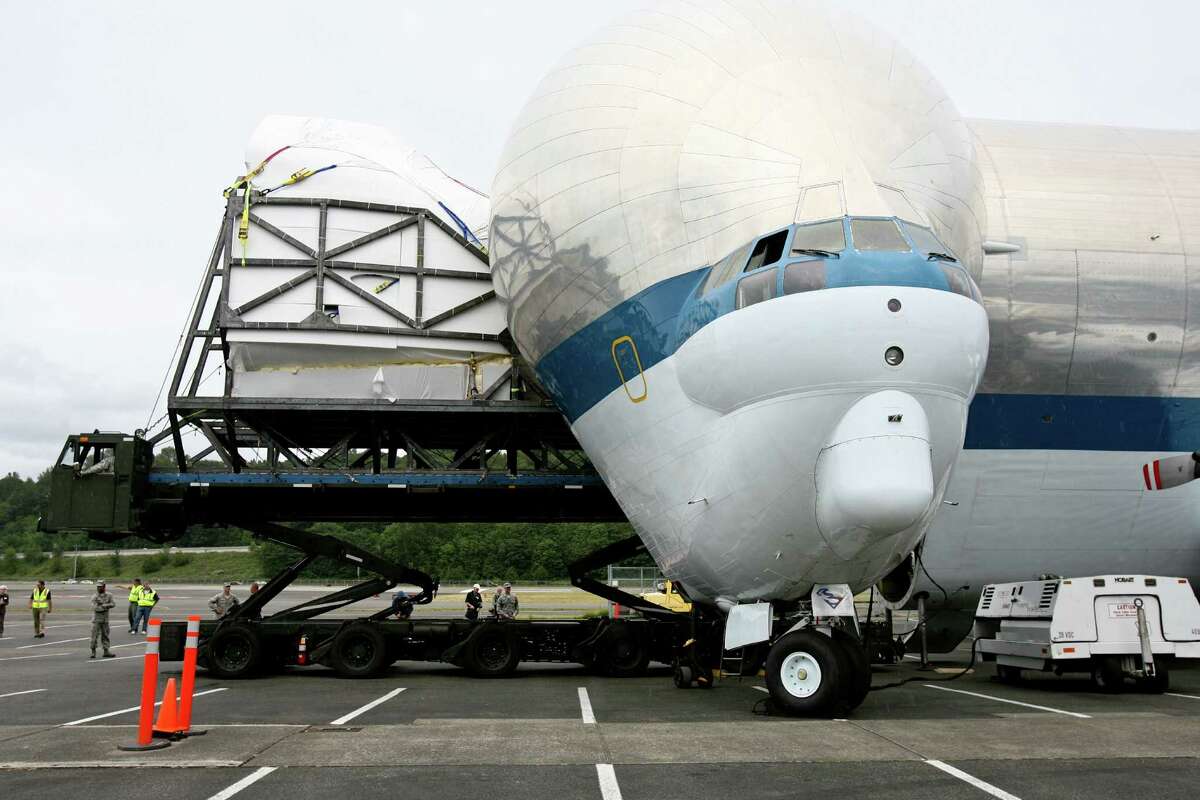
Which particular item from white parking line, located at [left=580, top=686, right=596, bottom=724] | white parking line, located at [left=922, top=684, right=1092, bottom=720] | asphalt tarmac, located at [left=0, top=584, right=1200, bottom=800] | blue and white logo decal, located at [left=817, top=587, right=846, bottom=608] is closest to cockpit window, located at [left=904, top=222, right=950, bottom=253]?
blue and white logo decal, located at [left=817, top=587, right=846, bottom=608]

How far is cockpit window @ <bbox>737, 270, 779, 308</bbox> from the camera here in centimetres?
984

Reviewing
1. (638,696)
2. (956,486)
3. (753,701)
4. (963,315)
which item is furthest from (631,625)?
(963,315)

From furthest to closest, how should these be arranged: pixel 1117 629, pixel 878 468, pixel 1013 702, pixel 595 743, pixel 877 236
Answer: pixel 1117 629, pixel 1013 702, pixel 877 236, pixel 878 468, pixel 595 743

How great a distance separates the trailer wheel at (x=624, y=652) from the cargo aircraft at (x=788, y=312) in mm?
3862

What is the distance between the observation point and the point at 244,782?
23.1 feet

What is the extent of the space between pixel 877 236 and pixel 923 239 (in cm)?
61

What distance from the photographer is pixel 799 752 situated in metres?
8.30

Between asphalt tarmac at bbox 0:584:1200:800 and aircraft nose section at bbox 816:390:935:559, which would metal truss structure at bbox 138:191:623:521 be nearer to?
asphalt tarmac at bbox 0:584:1200:800

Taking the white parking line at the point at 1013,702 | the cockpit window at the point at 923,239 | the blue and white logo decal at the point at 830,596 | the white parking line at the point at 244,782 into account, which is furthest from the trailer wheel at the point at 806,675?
the white parking line at the point at 244,782

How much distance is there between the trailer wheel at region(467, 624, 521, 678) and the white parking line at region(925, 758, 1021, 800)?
30.4 feet

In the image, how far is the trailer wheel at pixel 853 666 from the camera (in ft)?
33.7

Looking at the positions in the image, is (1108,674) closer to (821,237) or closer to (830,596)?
(830,596)

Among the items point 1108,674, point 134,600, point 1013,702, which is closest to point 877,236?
point 1013,702

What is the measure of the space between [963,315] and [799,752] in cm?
453
